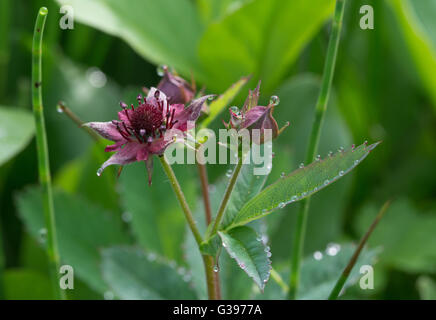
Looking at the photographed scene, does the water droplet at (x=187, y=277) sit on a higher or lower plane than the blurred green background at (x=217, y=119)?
lower

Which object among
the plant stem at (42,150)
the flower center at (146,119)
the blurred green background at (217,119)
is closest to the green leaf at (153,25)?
the blurred green background at (217,119)

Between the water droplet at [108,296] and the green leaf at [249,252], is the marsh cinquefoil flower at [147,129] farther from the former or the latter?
the water droplet at [108,296]

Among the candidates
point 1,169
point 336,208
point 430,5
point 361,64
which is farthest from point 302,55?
point 1,169

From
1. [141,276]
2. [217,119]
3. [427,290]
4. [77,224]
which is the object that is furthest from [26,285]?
[427,290]

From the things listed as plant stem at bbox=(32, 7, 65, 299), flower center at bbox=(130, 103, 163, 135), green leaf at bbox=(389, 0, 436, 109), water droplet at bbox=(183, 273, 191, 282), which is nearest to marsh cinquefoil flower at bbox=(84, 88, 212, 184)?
flower center at bbox=(130, 103, 163, 135)

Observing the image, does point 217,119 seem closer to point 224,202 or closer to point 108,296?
point 108,296

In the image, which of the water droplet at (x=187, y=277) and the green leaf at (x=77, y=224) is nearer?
the water droplet at (x=187, y=277)
